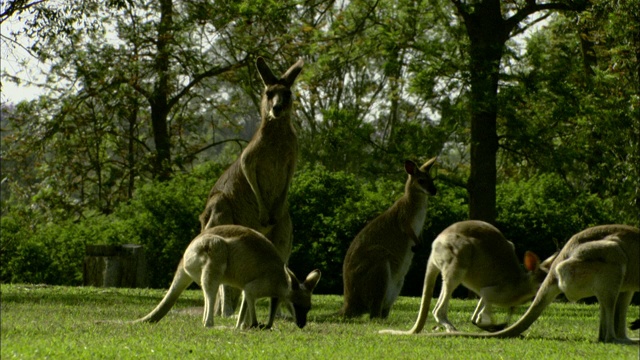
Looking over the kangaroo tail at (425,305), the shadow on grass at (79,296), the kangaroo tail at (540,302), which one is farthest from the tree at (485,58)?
the kangaroo tail at (540,302)

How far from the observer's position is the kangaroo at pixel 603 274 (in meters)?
8.15

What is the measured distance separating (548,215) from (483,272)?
963cm

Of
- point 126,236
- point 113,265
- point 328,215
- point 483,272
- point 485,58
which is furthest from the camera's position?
point 126,236

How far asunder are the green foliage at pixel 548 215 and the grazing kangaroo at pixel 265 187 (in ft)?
24.7

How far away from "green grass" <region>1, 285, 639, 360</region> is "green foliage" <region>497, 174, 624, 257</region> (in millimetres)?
6648

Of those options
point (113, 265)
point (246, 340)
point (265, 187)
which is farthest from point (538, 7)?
point (246, 340)

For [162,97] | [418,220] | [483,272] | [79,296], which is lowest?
[79,296]

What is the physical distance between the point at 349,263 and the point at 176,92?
16962 mm

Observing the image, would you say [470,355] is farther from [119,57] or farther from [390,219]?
[119,57]

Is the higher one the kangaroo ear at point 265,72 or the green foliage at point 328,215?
the kangaroo ear at point 265,72

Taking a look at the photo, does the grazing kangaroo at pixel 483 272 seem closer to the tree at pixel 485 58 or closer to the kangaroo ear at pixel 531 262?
the kangaroo ear at pixel 531 262

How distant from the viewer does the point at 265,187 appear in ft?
39.5

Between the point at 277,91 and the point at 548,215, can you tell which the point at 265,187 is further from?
the point at 548,215

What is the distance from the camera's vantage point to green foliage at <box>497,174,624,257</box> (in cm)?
1852
